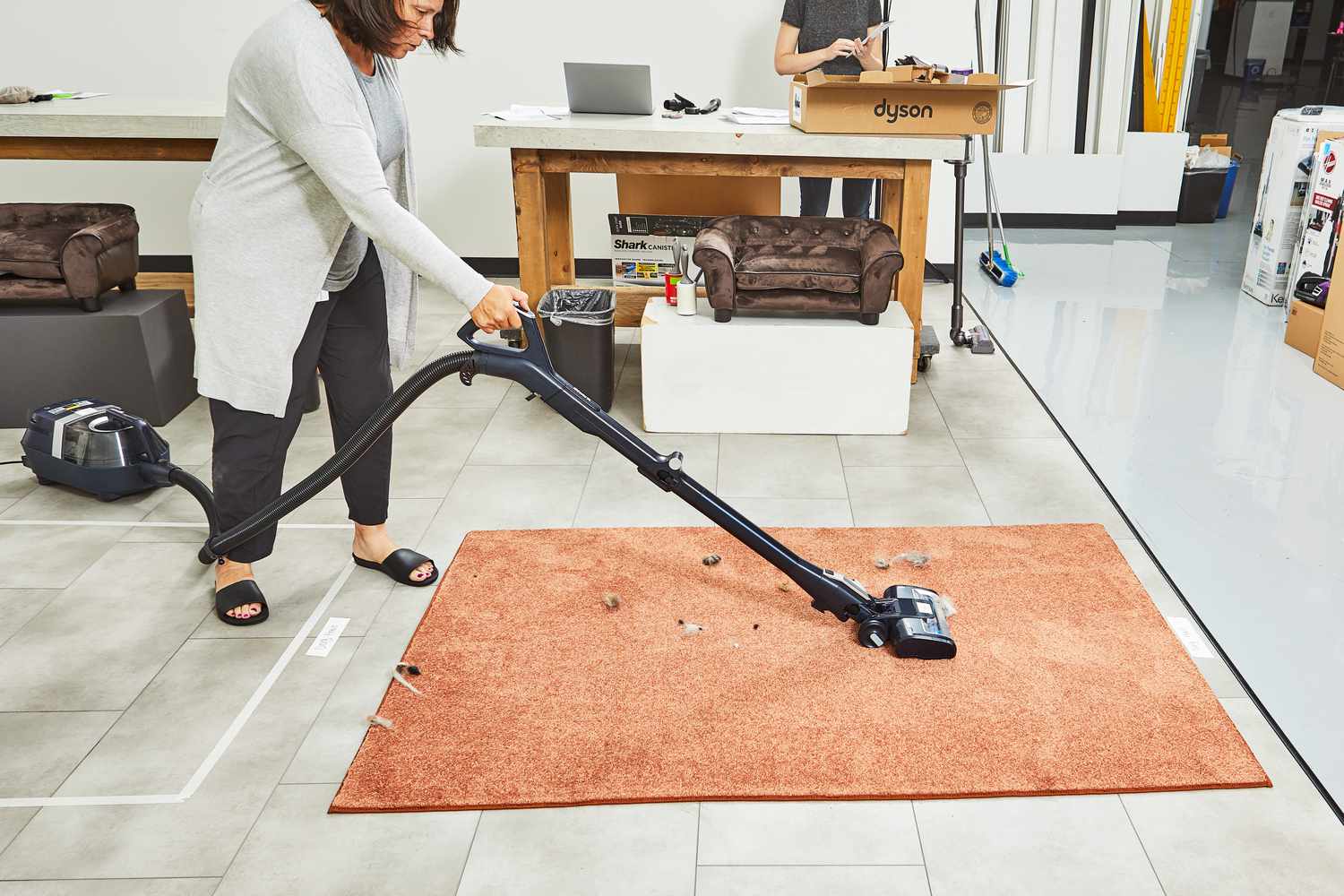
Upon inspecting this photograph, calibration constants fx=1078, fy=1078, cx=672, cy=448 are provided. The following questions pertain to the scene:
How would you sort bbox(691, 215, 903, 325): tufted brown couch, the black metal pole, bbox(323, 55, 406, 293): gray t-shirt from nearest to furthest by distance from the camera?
bbox(323, 55, 406, 293): gray t-shirt, bbox(691, 215, 903, 325): tufted brown couch, the black metal pole

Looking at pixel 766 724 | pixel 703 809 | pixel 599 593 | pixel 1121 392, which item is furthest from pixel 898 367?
pixel 703 809

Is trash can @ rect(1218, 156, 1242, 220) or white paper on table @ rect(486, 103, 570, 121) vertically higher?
white paper on table @ rect(486, 103, 570, 121)

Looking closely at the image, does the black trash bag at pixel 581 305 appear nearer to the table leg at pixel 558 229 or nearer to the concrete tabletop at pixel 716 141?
the table leg at pixel 558 229

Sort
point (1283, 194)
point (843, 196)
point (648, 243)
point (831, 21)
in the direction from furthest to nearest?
point (1283, 194) < point (843, 196) < point (648, 243) < point (831, 21)

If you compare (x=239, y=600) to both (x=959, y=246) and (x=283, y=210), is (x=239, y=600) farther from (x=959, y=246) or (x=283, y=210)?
(x=959, y=246)

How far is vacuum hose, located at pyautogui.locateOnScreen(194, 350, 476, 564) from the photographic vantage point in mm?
2057

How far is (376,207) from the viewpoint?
6.14 ft

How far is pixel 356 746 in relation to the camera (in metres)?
2.05

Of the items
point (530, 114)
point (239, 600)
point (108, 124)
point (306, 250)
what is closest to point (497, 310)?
point (306, 250)

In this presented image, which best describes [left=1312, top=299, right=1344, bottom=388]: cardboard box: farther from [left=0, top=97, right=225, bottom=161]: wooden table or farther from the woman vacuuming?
[left=0, top=97, right=225, bottom=161]: wooden table

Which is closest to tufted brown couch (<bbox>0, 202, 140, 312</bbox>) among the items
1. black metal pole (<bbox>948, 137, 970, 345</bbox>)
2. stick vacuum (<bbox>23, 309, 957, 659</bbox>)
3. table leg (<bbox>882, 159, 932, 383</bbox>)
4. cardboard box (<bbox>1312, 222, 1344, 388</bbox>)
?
stick vacuum (<bbox>23, 309, 957, 659</bbox>)

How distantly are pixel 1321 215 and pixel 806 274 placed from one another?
2.42 meters

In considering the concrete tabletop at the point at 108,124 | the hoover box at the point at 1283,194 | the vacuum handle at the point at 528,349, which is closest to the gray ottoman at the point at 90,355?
the concrete tabletop at the point at 108,124

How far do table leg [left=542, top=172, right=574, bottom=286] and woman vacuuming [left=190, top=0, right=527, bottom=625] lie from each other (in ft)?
5.43
